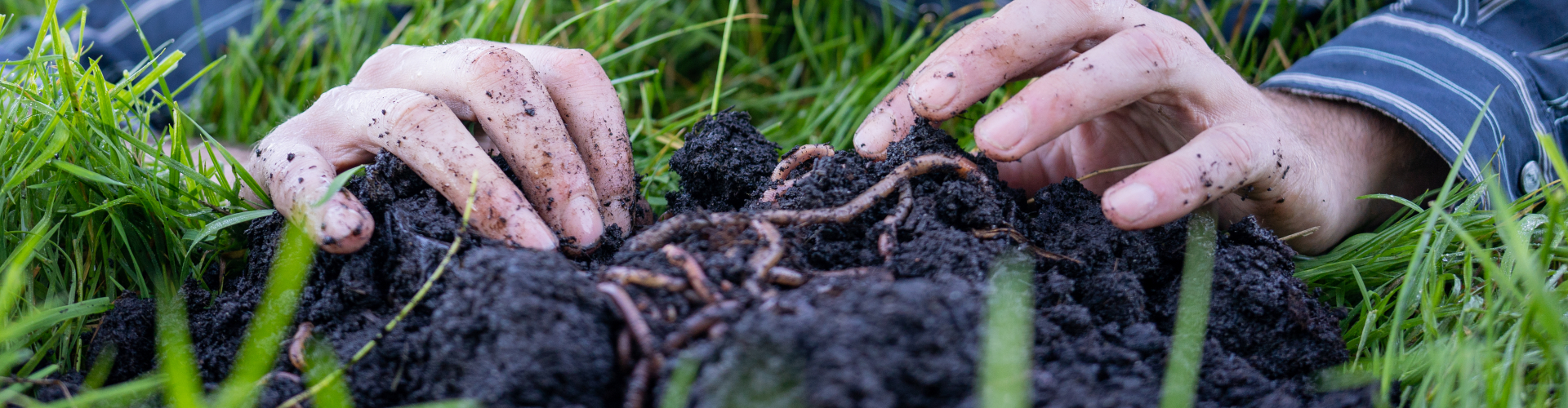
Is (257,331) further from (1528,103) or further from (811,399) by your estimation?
(1528,103)

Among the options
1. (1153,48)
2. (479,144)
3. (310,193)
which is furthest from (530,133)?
(1153,48)


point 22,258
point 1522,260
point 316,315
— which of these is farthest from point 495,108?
point 1522,260

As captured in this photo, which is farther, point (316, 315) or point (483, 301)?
point (316, 315)

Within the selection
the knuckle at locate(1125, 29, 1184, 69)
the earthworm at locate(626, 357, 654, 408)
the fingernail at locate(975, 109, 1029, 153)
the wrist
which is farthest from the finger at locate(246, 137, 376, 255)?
the wrist

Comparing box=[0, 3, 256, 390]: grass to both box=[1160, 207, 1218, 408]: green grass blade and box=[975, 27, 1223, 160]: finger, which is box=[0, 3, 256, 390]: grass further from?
box=[1160, 207, 1218, 408]: green grass blade

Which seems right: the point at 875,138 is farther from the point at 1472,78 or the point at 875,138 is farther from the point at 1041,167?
the point at 1472,78

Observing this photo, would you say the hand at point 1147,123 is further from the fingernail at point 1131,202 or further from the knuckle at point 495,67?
the knuckle at point 495,67
